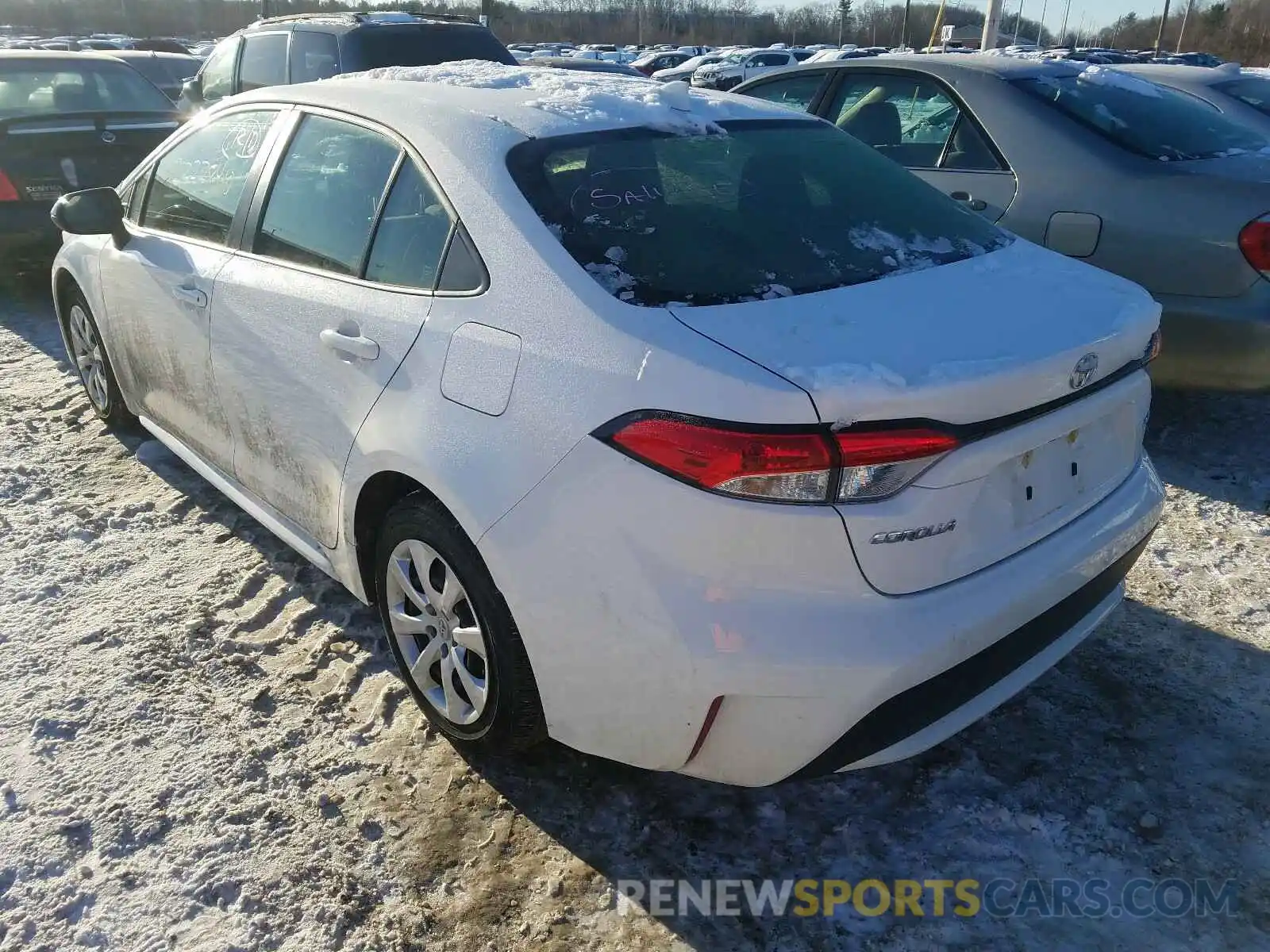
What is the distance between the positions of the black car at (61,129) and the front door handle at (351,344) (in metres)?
4.93

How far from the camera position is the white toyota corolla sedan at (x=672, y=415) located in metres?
1.81

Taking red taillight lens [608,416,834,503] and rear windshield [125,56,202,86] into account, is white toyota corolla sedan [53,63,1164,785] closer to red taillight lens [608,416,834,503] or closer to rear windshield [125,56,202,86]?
red taillight lens [608,416,834,503]

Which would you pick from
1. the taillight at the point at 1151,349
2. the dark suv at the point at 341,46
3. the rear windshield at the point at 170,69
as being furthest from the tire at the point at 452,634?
the rear windshield at the point at 170,69

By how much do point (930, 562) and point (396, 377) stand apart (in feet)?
4.31

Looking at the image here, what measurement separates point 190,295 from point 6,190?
4.29 meters

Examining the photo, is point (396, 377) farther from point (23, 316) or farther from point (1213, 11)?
point (1213, 11)

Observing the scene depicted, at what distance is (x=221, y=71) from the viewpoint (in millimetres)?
9070

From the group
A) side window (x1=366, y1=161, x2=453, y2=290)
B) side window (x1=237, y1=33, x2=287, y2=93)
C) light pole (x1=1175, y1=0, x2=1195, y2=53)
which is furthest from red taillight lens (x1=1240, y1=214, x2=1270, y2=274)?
light pole (x1=1175, y1=0, x2=1195, y2=53)

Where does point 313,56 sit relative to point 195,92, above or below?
above

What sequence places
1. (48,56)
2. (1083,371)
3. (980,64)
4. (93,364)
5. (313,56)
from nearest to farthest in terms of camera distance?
1. (1083,371)
2. (93,364)
3. (980,64)
4. (48,56)
5. (313,56)

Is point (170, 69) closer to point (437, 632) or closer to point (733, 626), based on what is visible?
point (437, 632)

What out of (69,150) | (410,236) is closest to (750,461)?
(410,236)

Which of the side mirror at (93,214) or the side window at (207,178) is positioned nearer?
the side window at (207,178)

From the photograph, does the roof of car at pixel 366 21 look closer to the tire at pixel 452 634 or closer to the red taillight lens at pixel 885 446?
the tire at pixel 452 634
